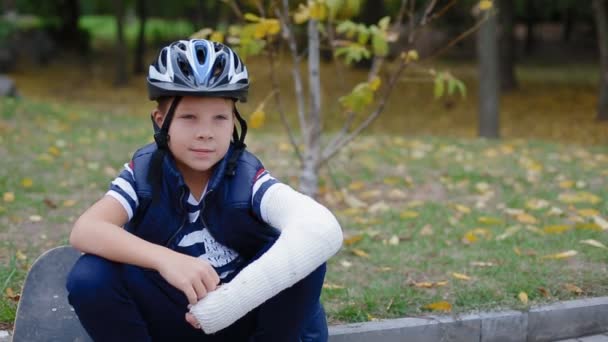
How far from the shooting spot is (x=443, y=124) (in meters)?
16.2

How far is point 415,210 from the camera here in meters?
6.00

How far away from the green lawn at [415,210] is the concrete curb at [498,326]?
106 millimetres

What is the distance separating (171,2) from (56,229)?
2591 centimetres

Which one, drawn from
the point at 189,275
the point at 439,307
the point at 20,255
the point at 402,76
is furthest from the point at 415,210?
the point at 402,76

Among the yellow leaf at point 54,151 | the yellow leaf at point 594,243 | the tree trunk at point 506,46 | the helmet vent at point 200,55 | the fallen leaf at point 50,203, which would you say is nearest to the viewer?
the helmet vent at point 200,55

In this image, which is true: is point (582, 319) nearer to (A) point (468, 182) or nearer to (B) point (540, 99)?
(A) point (468, 182)

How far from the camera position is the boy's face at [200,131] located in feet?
9.41

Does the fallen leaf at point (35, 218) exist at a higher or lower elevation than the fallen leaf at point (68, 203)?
higher

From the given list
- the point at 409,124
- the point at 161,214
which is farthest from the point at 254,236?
the point at 409,124

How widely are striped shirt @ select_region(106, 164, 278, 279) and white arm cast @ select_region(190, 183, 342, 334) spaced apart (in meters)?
0.19

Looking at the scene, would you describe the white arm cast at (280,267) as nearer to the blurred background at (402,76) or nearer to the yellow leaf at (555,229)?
the yellow leaf at (555,229)

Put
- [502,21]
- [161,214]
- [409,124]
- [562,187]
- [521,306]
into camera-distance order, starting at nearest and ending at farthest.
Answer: [161,214] < [521,306] < [562,187] < [409,124] < [502,21]

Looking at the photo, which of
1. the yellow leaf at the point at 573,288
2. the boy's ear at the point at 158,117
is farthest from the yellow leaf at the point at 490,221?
the boy's ear at the point at 158,117

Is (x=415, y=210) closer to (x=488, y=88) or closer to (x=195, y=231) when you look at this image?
(x=195, y=231)
